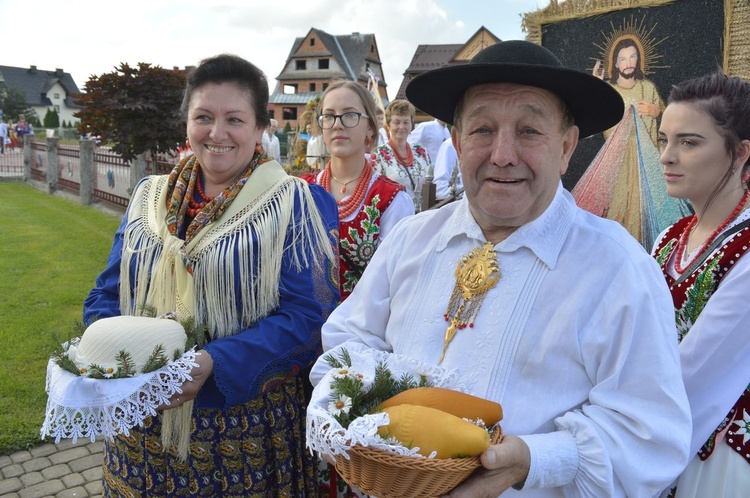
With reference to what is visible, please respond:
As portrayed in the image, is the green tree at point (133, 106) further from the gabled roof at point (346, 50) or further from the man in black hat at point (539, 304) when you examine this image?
the gabled roof at point (346, 50)

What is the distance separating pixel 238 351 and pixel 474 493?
1.08 metres

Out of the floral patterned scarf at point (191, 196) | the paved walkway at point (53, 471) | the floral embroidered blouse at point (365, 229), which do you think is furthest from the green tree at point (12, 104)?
the floral patterned scarf at point (191, 196)

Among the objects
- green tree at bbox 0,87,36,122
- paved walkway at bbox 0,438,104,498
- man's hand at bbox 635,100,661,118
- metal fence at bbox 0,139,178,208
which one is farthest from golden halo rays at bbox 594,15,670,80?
green tree at bbox 0,87,36,122

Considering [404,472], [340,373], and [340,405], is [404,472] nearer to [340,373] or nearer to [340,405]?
[340,405]

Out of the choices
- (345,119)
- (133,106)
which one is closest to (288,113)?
(133,106)

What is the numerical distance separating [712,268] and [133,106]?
242 inches

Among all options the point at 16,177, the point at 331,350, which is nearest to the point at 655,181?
the point at 331,350

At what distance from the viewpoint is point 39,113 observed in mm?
75438

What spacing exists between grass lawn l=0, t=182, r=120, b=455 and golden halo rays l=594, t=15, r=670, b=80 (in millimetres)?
3038

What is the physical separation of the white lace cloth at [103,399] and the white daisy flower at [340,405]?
0.65 m

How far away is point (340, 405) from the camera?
4.67ft

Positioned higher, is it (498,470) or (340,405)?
(340,405)

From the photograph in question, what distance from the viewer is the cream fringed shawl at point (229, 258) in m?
2.22

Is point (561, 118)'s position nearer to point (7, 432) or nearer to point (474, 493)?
point (474, 493)
